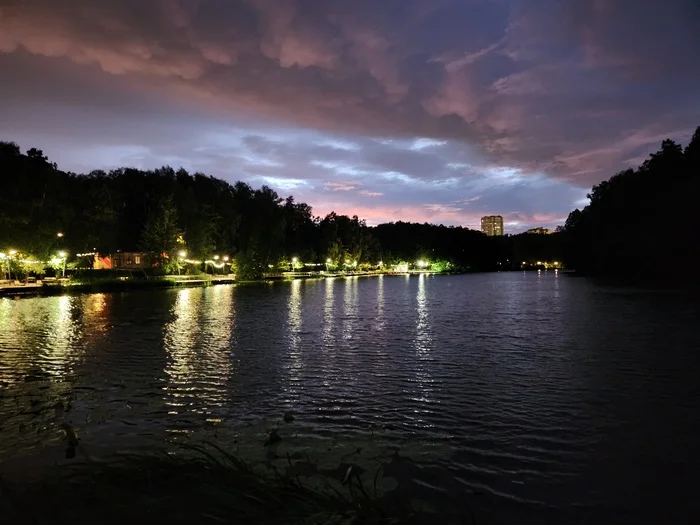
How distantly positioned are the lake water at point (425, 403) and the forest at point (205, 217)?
36.1 meters

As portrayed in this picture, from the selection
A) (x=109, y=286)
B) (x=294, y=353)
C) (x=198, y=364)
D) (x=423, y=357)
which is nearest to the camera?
(x=198, y=364)

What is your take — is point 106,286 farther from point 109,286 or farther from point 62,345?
point 62,345

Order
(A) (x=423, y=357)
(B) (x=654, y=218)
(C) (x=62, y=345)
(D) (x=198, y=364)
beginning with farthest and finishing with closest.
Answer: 1. (B) (x=654, y=218)
2. (C) (x=62, y=345)
3. (A) (x=423, y=357)
4. (D) (x=198, y=364)

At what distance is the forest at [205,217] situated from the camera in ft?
174

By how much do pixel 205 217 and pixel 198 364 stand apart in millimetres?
78978

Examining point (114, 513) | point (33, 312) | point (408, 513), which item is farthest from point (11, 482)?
point (33, 312)

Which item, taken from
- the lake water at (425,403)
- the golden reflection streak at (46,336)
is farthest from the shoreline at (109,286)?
the lake water at (425,403)

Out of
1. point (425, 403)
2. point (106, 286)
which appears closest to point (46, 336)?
point (425, 403)

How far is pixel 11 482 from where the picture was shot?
6.89m

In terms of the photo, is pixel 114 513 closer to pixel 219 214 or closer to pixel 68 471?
pixel 68 471

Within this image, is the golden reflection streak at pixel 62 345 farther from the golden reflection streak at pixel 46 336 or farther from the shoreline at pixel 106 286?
the shoreline at pixel 106 286

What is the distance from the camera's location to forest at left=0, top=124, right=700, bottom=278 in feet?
174

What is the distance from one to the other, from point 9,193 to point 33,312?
81.8 ft

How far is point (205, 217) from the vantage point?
90.7 meters
